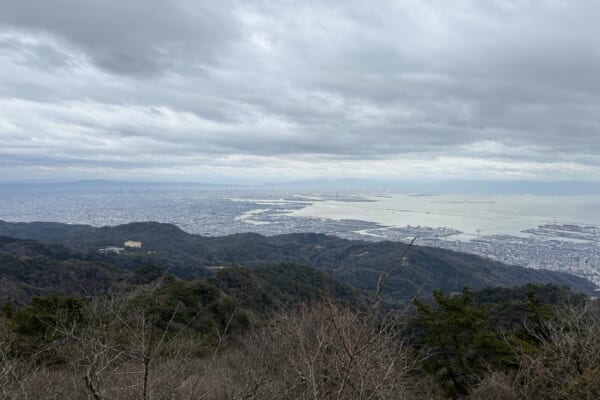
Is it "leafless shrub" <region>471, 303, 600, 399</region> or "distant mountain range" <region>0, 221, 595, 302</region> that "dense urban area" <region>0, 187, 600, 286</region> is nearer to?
"distant mountain range" <region>0, 221, 595, 302</region>

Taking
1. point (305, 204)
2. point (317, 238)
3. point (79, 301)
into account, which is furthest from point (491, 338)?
point (305, 204)

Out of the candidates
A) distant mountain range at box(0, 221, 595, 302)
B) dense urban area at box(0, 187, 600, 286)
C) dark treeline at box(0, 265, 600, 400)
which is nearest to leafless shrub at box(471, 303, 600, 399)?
dark treeline at box(0, 265, 600, 400)

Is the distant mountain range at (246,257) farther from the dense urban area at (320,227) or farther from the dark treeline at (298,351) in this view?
the dark treeline at (298,351)

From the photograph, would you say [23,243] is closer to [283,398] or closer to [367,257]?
[367,257]

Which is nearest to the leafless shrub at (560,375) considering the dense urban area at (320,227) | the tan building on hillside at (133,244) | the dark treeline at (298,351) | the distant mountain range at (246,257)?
the dark treeline at (298,351)

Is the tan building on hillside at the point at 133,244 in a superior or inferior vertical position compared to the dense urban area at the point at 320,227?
inferior

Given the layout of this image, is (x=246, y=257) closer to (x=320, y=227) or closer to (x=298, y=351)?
(x=320, y=227)

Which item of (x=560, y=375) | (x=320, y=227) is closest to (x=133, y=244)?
(x=320, y=227)

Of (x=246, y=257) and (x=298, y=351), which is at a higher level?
(x=298, y=351)
